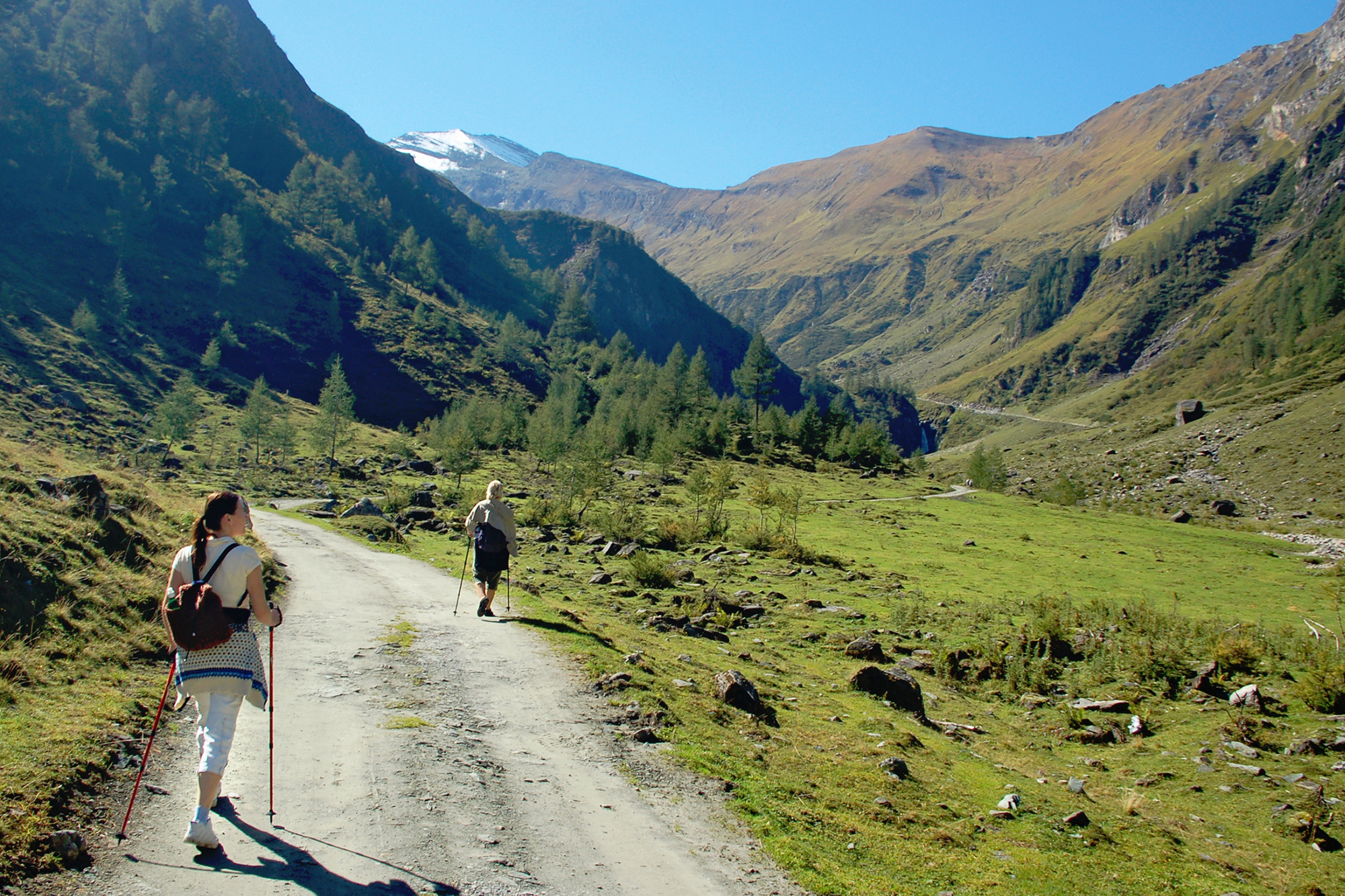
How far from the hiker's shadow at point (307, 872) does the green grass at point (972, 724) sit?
3.61 m

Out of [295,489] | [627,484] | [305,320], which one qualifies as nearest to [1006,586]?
[627,484]

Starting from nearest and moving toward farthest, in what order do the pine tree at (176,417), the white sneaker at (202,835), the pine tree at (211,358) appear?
1. the white sneaker at (202,835)
2. the pine tree at (176,417)
3. the pine tree at (211,358)

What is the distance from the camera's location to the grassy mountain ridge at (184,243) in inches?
4328

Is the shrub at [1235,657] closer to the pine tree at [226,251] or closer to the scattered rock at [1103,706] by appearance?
the scattered rock at [1103,706]

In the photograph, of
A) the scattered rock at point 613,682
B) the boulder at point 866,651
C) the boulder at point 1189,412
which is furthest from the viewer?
the boulder at point 1189,412

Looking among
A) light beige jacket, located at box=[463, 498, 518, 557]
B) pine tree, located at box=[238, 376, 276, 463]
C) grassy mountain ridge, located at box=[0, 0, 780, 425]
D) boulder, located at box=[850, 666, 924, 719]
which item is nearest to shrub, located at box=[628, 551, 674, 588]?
light beige jacket, located at box=[463, 498, 518, 557]

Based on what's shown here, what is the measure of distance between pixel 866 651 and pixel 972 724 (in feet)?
13.7

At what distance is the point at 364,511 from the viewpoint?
138 ft

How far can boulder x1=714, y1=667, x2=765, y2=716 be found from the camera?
11.9 m

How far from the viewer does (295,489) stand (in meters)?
60.4

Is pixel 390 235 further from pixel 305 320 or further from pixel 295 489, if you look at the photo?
pixel 295 489

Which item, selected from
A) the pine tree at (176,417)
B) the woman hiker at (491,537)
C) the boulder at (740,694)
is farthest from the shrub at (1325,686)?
the pine tree at (176,417)

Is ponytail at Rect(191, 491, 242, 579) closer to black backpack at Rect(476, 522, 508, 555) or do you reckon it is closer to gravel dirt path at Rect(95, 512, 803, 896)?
gravel dirt path at Rect(95, 512, 803, 896)

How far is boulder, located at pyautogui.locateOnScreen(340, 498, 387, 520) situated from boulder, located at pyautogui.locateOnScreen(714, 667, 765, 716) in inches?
1327
